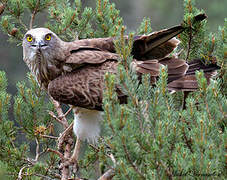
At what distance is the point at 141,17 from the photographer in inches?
791

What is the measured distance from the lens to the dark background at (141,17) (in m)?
13.9

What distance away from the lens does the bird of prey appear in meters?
4.56

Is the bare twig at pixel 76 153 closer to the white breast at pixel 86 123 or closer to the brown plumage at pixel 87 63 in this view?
the white breast at pixel 86 123

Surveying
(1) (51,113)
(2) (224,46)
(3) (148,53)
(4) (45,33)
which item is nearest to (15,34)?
(4) (45,33)

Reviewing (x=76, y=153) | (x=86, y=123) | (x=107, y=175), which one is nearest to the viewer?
(x=107, y=175)

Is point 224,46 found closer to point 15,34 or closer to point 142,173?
point 142,173

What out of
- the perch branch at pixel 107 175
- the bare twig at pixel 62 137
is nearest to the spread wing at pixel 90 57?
the bare twig at pixel 62 137

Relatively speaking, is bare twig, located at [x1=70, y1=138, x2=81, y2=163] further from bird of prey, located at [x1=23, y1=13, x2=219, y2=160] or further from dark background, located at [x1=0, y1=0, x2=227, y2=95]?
dark background, located at [x1=0, y1=0, x2=227, y2=95]

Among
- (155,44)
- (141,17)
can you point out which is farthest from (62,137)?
(141,17)

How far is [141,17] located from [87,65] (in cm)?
1573

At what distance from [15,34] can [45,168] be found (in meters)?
1.62

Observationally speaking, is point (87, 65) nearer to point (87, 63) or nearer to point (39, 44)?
point (87, 63)

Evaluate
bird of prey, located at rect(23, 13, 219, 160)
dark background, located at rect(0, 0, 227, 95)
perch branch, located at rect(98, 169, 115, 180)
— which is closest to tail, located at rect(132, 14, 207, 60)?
bird of prey, located at rect(23, 13, 219, 160)

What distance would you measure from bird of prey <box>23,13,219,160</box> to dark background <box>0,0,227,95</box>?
25.9 feet
